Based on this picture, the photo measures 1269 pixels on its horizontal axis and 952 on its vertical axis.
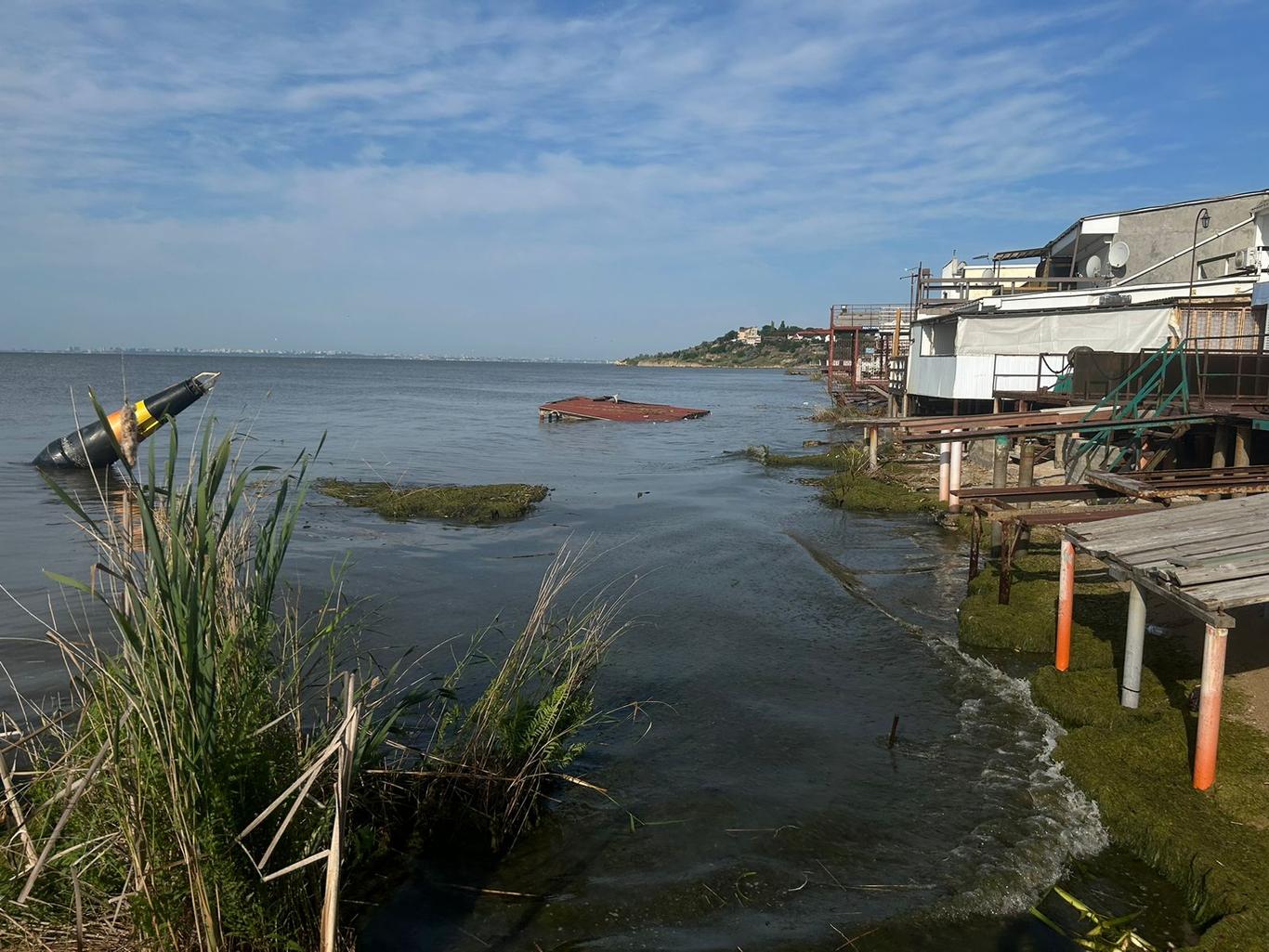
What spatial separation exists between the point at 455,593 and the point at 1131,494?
8958 mm

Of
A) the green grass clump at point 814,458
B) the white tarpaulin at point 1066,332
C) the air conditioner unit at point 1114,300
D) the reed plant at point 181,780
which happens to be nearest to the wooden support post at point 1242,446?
the white tarpaulin at point 1066,332

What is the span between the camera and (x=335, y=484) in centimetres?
2338

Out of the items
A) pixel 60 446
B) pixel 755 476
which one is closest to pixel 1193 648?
pixel 755 476

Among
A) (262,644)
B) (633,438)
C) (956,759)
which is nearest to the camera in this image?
(262,644)

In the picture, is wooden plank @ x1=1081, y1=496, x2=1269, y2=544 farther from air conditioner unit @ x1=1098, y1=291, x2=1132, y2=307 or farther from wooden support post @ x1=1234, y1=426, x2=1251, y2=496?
air conditioner unit @ x1=1098, y1=291, x2=1132, y2=307

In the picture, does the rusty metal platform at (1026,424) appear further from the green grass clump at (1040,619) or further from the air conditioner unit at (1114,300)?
the air conditioner unit at (1114,300)

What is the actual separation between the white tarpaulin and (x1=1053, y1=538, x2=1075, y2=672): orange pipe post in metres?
15.5

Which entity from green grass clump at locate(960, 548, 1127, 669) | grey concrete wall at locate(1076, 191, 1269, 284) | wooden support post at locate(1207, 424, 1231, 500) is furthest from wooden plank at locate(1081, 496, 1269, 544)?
grey concrete wall at locate(1076, 191, 1269, 284)

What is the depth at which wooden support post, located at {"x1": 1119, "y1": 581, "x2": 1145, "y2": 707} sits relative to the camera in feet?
25.1

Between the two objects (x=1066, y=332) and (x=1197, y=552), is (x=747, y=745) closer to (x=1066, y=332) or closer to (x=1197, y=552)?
(x=1197, y=552)

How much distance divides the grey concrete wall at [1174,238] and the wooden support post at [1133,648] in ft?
84.1

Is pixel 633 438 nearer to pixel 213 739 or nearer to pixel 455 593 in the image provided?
pixel 455 593

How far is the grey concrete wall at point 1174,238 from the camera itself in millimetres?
28625

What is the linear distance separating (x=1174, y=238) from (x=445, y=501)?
26.2 m
